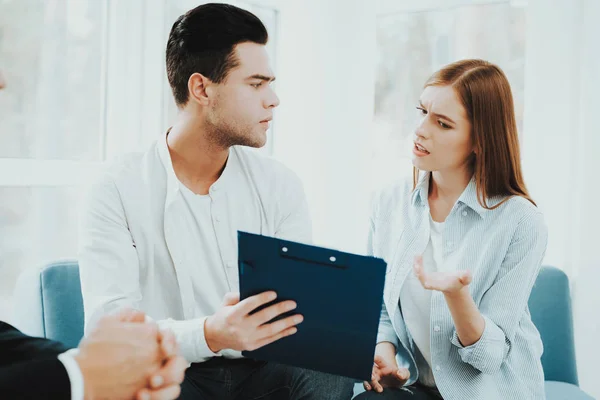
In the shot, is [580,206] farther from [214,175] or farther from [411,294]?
[214,175]

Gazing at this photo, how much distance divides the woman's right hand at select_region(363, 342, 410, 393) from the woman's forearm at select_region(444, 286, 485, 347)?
0.65ft

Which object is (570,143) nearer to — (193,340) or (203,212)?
(203,212)

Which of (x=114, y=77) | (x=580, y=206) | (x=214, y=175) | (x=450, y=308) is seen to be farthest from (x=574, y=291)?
(x=114, y=77)

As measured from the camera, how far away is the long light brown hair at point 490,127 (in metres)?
1.70

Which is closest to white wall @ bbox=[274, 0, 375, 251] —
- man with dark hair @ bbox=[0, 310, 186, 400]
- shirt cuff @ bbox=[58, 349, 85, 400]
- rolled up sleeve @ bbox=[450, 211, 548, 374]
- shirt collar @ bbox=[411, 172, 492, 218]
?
shirt collar @ bbox=[411, 172, 492, 218]

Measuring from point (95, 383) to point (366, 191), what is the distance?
2.16m

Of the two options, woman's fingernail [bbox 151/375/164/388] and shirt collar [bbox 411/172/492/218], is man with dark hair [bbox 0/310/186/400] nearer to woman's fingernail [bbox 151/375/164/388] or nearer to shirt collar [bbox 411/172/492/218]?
woman's fingernail [bbox 151/375/164/388]

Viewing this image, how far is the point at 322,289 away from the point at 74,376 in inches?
19.3

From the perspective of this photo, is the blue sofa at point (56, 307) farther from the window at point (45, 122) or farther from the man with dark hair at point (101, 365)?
the man with dark hair at point (101, 365)

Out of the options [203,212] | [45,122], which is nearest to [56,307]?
[203,212]

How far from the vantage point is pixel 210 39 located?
1.79 meters

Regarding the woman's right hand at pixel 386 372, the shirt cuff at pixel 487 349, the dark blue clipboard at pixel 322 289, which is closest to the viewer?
the dark blue clipboard at pixel 322 289

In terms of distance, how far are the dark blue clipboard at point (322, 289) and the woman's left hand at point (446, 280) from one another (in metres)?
0.22

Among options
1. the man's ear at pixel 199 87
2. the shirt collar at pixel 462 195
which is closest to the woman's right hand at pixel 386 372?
the shirt collar at pixel 462 195
